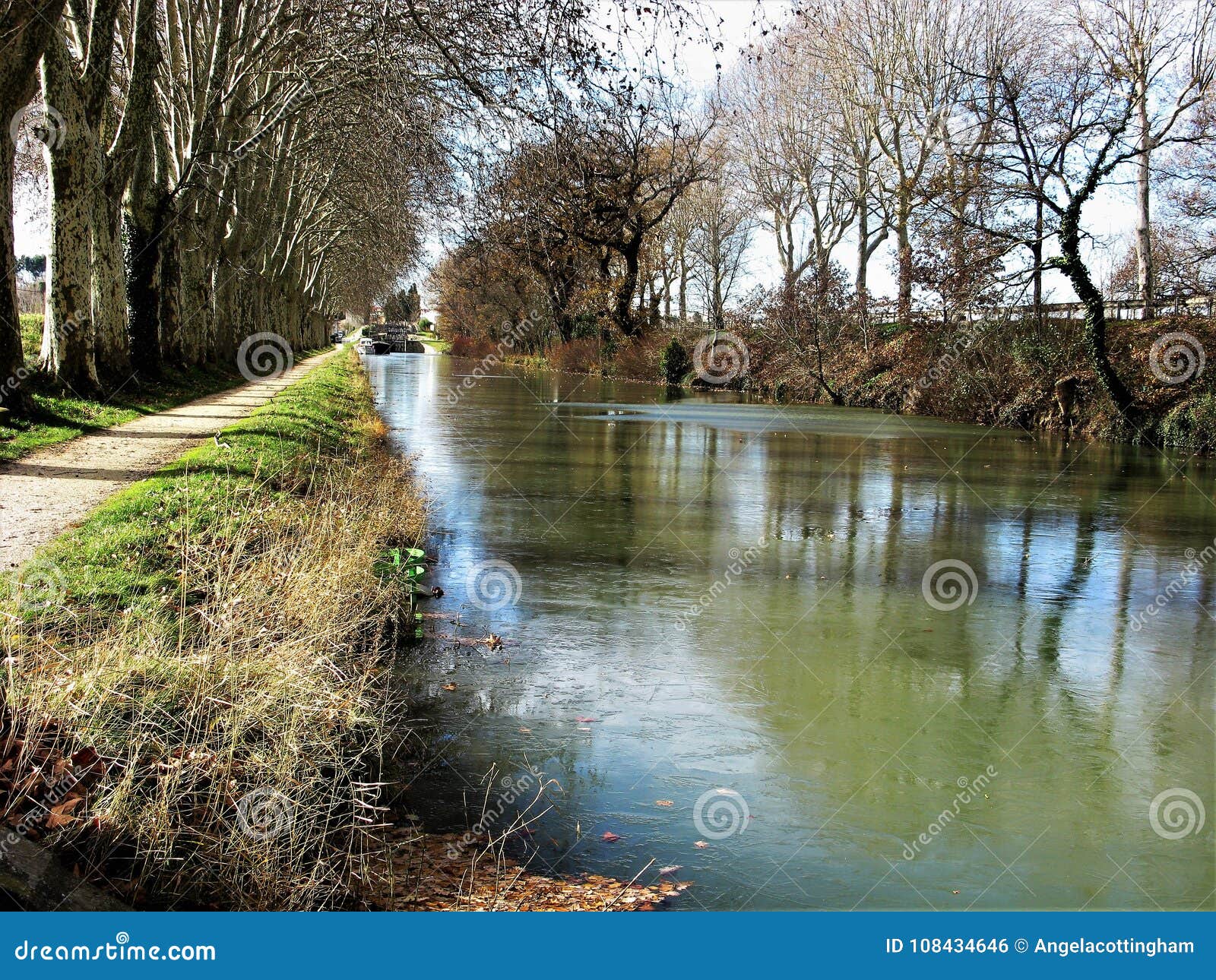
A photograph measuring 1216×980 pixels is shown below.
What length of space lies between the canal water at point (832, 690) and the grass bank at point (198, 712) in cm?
72

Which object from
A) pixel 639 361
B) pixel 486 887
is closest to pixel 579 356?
pixel 639 361

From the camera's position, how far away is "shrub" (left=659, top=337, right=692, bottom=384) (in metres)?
50.2

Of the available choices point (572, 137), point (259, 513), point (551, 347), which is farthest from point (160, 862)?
point (551, 347)

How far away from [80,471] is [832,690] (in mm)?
8166

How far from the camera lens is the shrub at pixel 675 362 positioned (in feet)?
165

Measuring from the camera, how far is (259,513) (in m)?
9.84

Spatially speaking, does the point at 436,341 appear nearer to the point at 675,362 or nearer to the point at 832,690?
the point at 675,362

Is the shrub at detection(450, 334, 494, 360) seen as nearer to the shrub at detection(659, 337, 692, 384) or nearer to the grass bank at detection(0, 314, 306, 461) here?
the shrub at detection(659, 337, 692, 384)

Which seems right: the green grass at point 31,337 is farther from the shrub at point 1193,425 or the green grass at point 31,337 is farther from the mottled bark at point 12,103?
the shrub at point 1193,425

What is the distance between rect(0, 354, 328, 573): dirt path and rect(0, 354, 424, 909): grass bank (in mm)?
372

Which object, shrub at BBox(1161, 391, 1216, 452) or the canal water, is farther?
shrub at BBox(1161, 391, 1216, 452)

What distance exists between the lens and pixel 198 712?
5.57 meters

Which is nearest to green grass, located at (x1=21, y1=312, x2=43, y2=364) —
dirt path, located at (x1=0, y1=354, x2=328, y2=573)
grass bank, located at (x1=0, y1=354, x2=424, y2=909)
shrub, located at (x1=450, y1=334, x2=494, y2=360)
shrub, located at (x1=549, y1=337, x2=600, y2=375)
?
dirt path, located at (x1=0, y1=354, x2=328, y2=573)

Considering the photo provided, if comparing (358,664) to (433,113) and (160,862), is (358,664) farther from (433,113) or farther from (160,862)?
(433,113)
